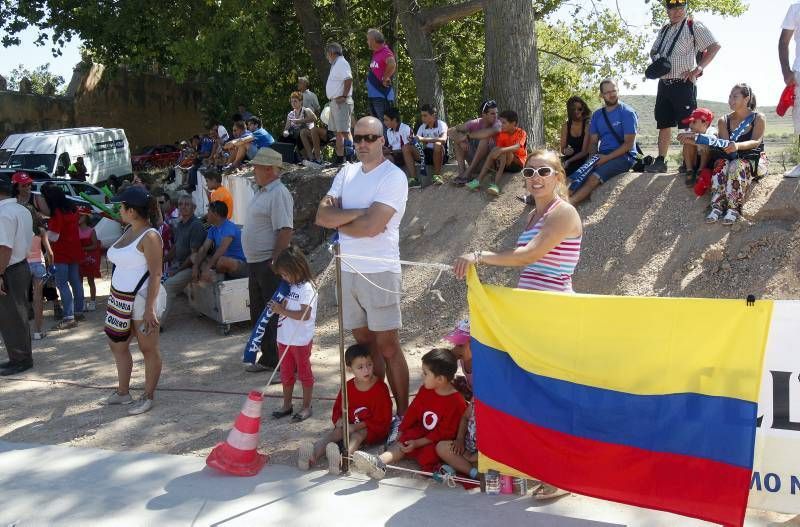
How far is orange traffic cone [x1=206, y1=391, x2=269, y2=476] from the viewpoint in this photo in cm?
521

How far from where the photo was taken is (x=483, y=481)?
4785 millimetres

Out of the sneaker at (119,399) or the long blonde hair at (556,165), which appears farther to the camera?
the sneaker at (119,399)

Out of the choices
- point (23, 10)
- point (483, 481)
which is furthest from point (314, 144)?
point (23, 10)

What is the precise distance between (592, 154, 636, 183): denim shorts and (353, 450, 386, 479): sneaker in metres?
5.25

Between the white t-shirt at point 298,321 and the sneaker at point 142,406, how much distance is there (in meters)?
1.33

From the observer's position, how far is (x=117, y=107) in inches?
1291

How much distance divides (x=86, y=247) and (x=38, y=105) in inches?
885

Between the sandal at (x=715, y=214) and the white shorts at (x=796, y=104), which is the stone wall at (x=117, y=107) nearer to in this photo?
the sandal at (x=715, y=214)

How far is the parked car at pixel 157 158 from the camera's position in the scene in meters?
28.6

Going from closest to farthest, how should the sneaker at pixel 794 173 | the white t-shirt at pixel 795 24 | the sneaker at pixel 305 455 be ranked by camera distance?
the sneaker at pixel 305 455
the white t-shirt at pixel 795 24
the sneaker at pixel 794 173

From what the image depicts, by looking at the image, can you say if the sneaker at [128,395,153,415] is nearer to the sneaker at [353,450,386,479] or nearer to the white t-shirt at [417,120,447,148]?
the sneaker at [353,450,386,479]

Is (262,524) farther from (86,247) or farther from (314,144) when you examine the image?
(314,144)

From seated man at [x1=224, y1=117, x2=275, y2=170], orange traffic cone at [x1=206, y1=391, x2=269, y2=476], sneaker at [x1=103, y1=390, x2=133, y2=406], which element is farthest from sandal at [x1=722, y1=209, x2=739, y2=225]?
seated man at [x1=224, y1=117, x2=275, y2=170]

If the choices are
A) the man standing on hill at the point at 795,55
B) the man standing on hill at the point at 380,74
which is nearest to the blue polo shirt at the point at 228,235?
the man standing on hill at the point at 380,74
